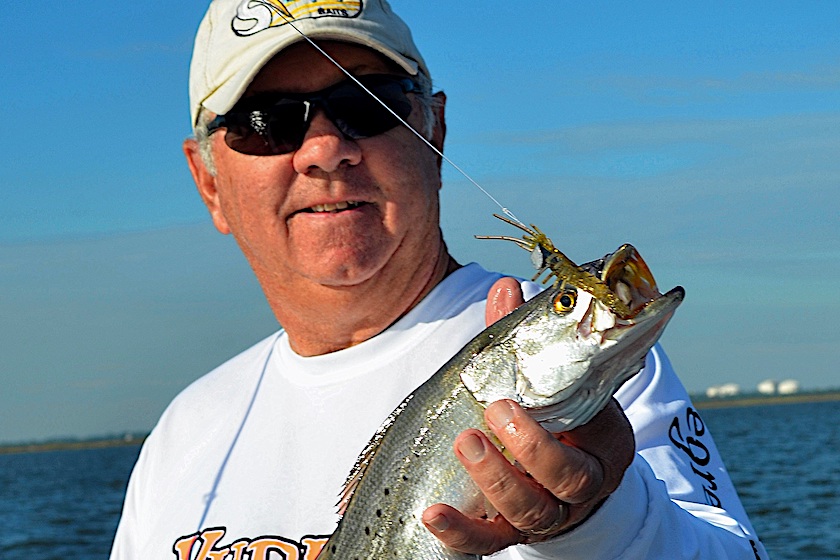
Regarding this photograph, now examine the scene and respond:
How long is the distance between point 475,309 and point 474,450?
1.61 meters

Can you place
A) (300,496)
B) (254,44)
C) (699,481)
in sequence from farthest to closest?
(254,44) < (300,496) < (699,481)

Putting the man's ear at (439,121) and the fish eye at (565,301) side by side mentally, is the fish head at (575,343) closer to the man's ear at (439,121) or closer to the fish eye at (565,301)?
the fish eye at (565,301)

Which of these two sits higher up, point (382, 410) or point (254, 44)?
point (254, 44)

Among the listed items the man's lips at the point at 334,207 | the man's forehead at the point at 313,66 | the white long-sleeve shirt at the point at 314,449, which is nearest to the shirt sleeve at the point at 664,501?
the white long-sleeve shirt at the point at 314,449

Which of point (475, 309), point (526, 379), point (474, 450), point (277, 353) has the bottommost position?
point (277, 353)

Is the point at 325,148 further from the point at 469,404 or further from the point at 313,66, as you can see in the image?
the point at 469,404

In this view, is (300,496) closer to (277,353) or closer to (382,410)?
(382,410)

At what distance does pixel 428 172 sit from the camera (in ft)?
14.1

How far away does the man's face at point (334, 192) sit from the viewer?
13.4ft

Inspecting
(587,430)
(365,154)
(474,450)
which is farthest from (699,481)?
(365,154)

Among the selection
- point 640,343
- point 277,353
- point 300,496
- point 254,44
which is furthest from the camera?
point 277,353

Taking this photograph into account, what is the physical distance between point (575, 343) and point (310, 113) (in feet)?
6.44

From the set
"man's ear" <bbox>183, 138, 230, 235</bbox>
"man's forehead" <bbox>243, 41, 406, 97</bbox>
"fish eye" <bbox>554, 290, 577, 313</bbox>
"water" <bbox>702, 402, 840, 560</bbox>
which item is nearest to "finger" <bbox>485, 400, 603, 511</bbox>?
"fish eye" <bbox>554, 290, 577, 313</bbox>

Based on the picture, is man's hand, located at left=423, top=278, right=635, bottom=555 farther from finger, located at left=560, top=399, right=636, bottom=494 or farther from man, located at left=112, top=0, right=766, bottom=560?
man, located at left=112, top=0, right=766, bottom=560
